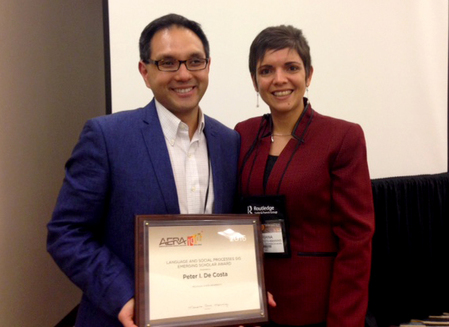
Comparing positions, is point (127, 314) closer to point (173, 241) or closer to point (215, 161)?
point (173, 241)

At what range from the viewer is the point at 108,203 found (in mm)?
1396

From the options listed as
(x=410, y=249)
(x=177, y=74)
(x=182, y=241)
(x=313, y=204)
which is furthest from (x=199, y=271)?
(x=410, y=249)

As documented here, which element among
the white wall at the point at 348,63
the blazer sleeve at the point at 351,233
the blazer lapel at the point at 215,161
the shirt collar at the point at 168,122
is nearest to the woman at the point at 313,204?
the blazer sleeve at the point at 351,233

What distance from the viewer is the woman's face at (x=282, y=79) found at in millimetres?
1607

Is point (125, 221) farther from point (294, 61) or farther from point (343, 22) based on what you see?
point (343, 22)

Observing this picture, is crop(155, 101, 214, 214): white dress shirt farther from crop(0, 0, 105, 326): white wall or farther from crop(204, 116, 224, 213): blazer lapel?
crop(0, 0, 105, 326): white wall

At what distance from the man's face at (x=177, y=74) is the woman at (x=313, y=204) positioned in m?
0.31

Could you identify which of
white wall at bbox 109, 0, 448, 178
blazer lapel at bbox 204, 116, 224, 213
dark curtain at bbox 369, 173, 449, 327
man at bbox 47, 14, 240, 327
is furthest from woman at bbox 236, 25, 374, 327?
dark curtain at bbox 369, 173, 449, 327

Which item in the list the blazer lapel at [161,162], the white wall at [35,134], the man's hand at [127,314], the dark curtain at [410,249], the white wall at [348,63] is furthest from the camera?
the dark curtain at [410,249]

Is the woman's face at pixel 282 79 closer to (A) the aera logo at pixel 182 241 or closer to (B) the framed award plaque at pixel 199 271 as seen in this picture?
(B) the framed award plaque at pixel 199 271

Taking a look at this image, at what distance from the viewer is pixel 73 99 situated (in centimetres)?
364

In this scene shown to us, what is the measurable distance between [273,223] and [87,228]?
0.68 m

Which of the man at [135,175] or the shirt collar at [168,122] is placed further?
the shirt collar at [168,122]

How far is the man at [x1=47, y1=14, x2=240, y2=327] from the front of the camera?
131 centimetres
